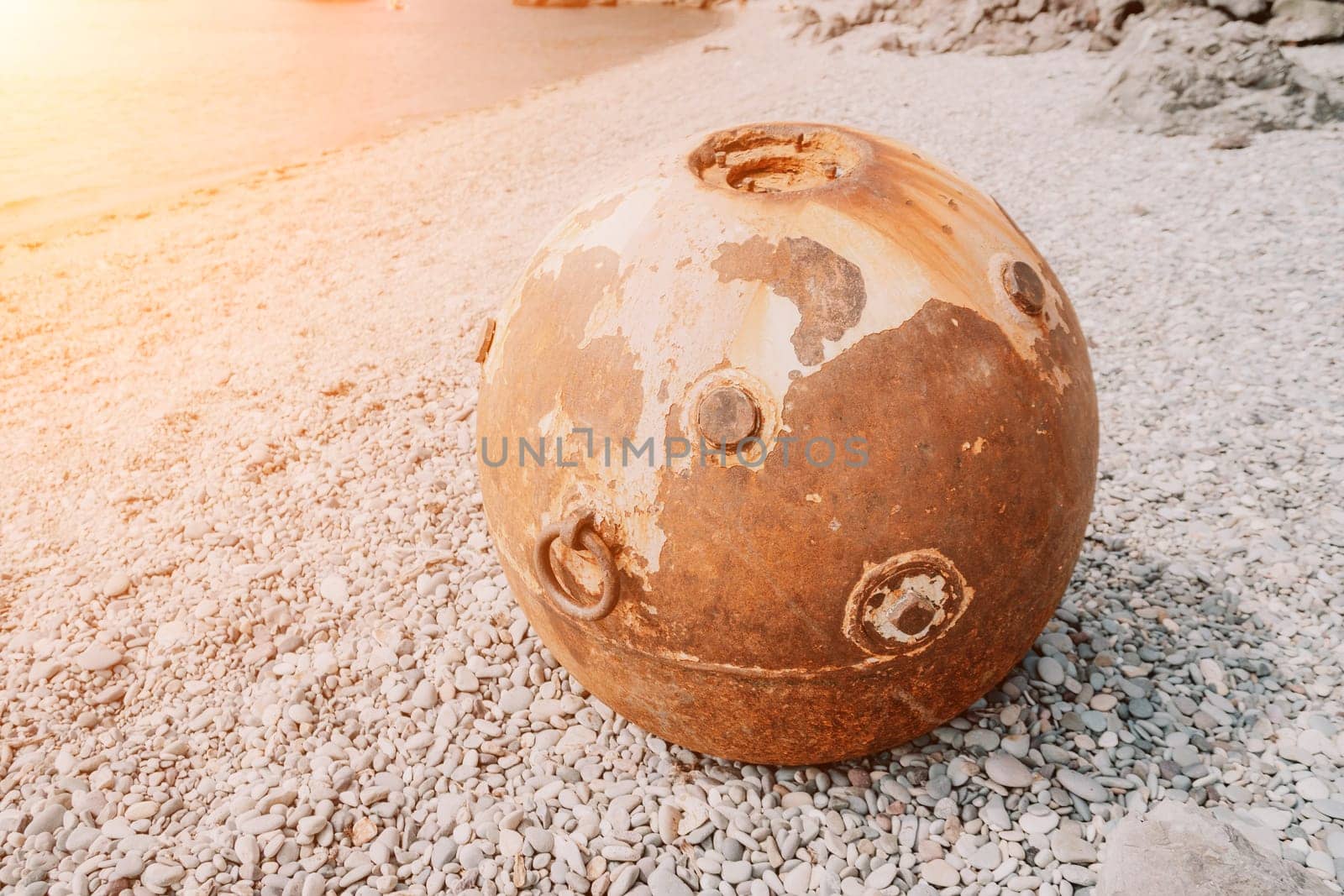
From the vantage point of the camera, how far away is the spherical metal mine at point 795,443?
1.84 m

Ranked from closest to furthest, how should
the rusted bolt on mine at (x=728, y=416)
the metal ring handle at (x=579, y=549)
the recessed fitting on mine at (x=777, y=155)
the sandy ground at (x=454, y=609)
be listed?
the rusted bolt on mine at (x=728, y=416), the metal ring handle at (x=579, y=549), the recessed fitting on mine at (x=777, y=155), the sandy ground at (x=454, y=609)

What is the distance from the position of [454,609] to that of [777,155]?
6.54 feet

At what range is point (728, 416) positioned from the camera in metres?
1.81

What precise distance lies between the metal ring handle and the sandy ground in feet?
2.71

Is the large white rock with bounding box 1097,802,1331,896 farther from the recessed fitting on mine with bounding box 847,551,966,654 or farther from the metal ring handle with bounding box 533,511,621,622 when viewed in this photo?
the metal ring handle with bounding box 533,511,621,622

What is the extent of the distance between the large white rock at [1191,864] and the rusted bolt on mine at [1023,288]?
125cm

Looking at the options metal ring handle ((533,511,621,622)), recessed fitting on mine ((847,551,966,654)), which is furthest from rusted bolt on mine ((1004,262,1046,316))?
metal ring handle ((533,511,621,622))

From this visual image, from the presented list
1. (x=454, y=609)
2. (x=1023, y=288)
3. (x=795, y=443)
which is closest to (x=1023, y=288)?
(x=1023, y=288)

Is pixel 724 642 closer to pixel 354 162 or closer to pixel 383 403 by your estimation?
pixel 383 403

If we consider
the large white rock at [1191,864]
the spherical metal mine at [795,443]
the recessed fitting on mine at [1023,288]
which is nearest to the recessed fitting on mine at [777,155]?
the spherical metal mine at [795,443]

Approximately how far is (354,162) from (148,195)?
1.91 metres

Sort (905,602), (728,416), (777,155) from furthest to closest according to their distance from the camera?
(777,155), (905,602), (728,416)

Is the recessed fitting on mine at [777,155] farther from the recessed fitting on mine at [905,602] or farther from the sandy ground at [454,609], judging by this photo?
the sandy ground at [454,609]

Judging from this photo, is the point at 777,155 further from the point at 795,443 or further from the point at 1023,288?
the point at 795,443
